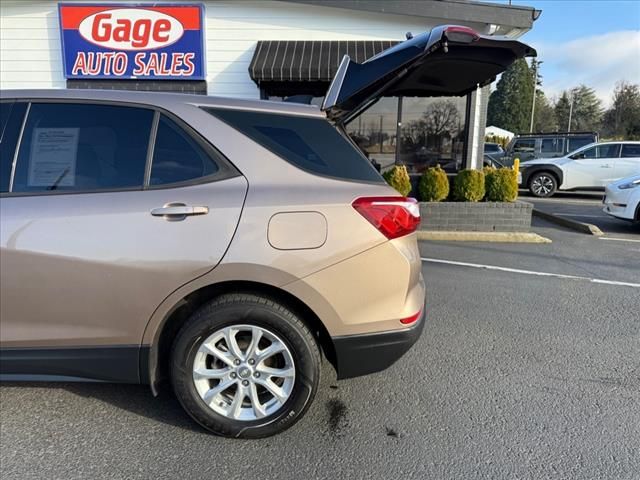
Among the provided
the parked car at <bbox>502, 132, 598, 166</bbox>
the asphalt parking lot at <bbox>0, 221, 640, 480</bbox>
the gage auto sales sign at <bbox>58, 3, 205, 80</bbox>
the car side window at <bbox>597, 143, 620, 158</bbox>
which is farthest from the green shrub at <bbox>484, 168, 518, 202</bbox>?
the parked car at <bbox>502, 132, 598, 166</bbox>

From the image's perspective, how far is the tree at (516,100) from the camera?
6812 cm

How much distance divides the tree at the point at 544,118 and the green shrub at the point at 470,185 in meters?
64.8

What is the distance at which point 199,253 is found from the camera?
2.20 m

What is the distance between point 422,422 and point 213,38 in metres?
8.86

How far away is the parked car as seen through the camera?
16062 millimetres

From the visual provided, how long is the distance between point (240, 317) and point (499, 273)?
13.8ft

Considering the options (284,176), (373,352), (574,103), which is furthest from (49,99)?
(574,103)

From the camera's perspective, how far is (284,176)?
91.3 inches

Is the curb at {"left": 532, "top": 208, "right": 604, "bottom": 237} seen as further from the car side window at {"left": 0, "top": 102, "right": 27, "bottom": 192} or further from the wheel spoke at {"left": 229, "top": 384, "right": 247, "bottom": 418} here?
the car side window at {"left": 0, "top": 102, "right": 27, "bottom": 192}

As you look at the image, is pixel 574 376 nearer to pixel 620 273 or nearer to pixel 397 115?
pixel 620 273

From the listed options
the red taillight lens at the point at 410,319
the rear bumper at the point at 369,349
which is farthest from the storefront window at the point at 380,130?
the rear bumper at the point at 369,349

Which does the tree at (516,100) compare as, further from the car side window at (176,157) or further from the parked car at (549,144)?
the car side window at (176,157)

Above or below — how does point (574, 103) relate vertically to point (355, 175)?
above

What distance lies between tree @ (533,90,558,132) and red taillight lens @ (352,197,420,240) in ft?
231
